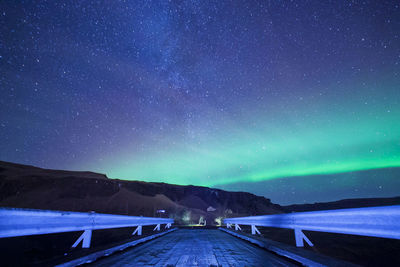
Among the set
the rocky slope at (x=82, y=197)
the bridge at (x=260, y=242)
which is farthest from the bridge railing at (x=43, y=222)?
the rocky slope at (x=82, y=197)

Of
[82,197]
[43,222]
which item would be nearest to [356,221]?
[43,222]

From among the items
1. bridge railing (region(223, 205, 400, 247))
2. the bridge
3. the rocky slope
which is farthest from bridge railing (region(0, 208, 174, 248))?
the rocky slope

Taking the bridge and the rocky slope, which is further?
the rocky slope

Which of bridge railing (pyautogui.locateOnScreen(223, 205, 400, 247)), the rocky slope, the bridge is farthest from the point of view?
the rocky slope

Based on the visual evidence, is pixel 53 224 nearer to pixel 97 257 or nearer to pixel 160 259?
pixel 97 257

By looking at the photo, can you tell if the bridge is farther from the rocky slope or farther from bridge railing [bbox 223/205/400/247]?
the rocky slope

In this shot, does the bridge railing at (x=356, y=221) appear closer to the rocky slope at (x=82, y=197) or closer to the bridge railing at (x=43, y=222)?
the bridge railing at (x=43, y=222)

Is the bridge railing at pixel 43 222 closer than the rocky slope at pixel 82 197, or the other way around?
the bridge railing at pixel 43 222

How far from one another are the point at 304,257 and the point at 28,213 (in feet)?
12.6

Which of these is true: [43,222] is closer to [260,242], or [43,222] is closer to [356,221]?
[356,221]

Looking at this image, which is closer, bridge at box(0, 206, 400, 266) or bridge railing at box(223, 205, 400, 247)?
bridge railing at box(223, 205, 400, 247)

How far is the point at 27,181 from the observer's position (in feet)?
259

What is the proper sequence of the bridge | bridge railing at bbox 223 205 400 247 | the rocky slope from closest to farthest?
bridge railing at bbox 223 205 400 247 < the bridge < the rocky slope

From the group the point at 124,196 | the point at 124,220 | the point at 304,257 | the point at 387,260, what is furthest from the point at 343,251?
the point at 124,196
